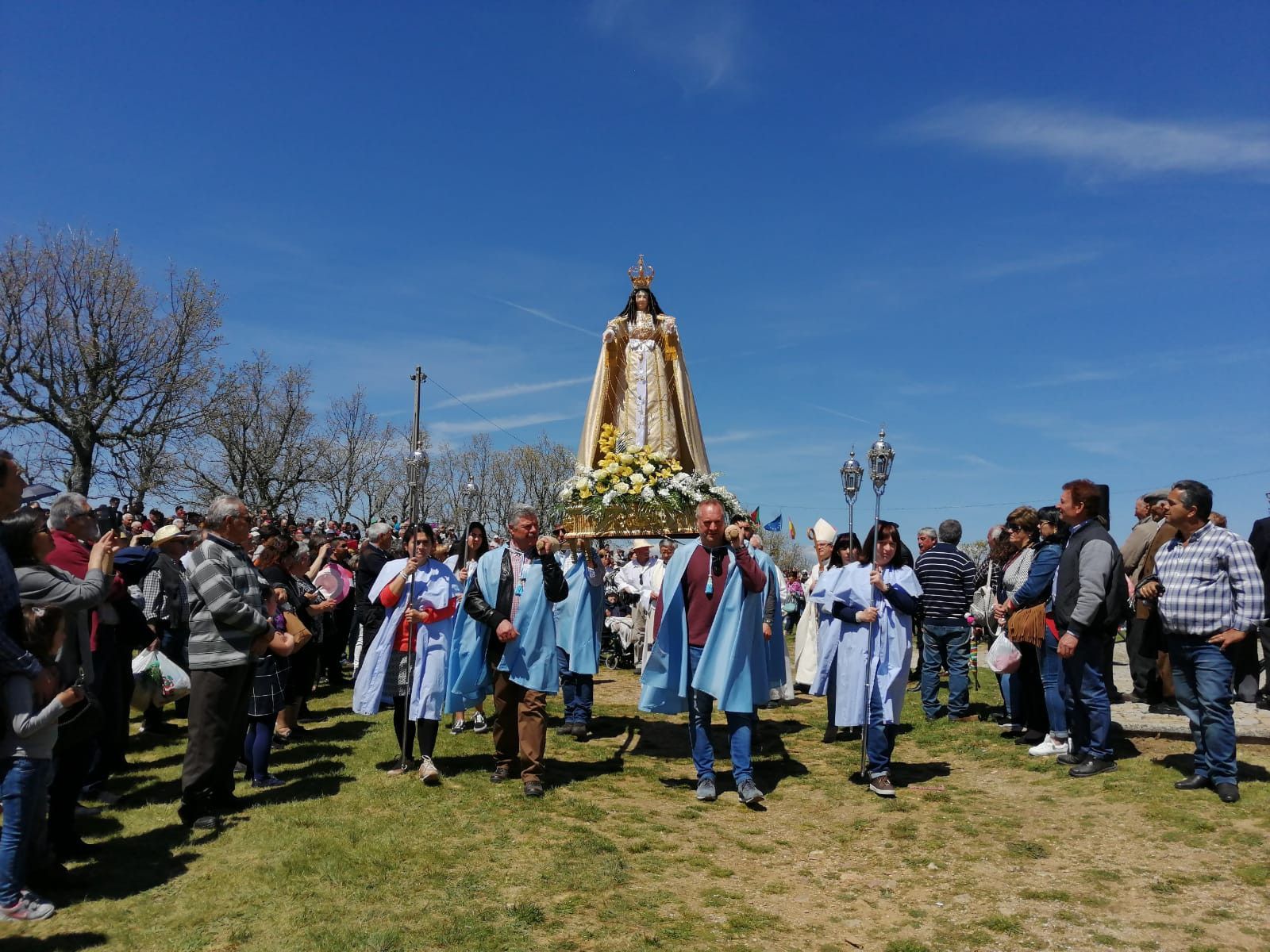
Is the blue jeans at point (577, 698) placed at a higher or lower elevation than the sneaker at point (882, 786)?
higher

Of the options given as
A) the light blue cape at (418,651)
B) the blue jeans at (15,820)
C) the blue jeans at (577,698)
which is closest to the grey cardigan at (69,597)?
the blue jeans at (15,820)

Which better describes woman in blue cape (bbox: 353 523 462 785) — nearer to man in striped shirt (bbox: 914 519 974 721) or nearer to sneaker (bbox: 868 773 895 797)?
sneaker (bbox: 868 773 895 797)

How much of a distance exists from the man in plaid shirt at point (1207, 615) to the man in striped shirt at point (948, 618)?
287cm

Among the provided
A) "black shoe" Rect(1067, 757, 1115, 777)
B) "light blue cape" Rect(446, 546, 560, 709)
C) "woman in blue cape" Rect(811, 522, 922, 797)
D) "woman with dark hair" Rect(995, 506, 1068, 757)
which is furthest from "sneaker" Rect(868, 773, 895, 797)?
"light blue cape" Rect(446, 546, 560, 709)

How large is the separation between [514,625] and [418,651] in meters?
0.88

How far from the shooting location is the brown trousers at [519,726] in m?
6.64

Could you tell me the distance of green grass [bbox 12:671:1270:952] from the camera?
4117mm

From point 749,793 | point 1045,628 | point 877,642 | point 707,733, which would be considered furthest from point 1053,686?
point 707,733

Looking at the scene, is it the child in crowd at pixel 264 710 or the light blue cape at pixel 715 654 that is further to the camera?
the child in crowd at pixel 264 710

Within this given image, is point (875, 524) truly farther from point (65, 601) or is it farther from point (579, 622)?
point (65, 601)

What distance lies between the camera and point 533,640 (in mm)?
6734

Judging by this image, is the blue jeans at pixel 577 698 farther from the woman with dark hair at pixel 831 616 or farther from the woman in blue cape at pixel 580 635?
the woman with dark hair at pixel 831 616

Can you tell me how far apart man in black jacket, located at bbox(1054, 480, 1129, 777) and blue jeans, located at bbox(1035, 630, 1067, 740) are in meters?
0.42

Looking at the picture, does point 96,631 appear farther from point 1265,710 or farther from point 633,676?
point 1265,710
